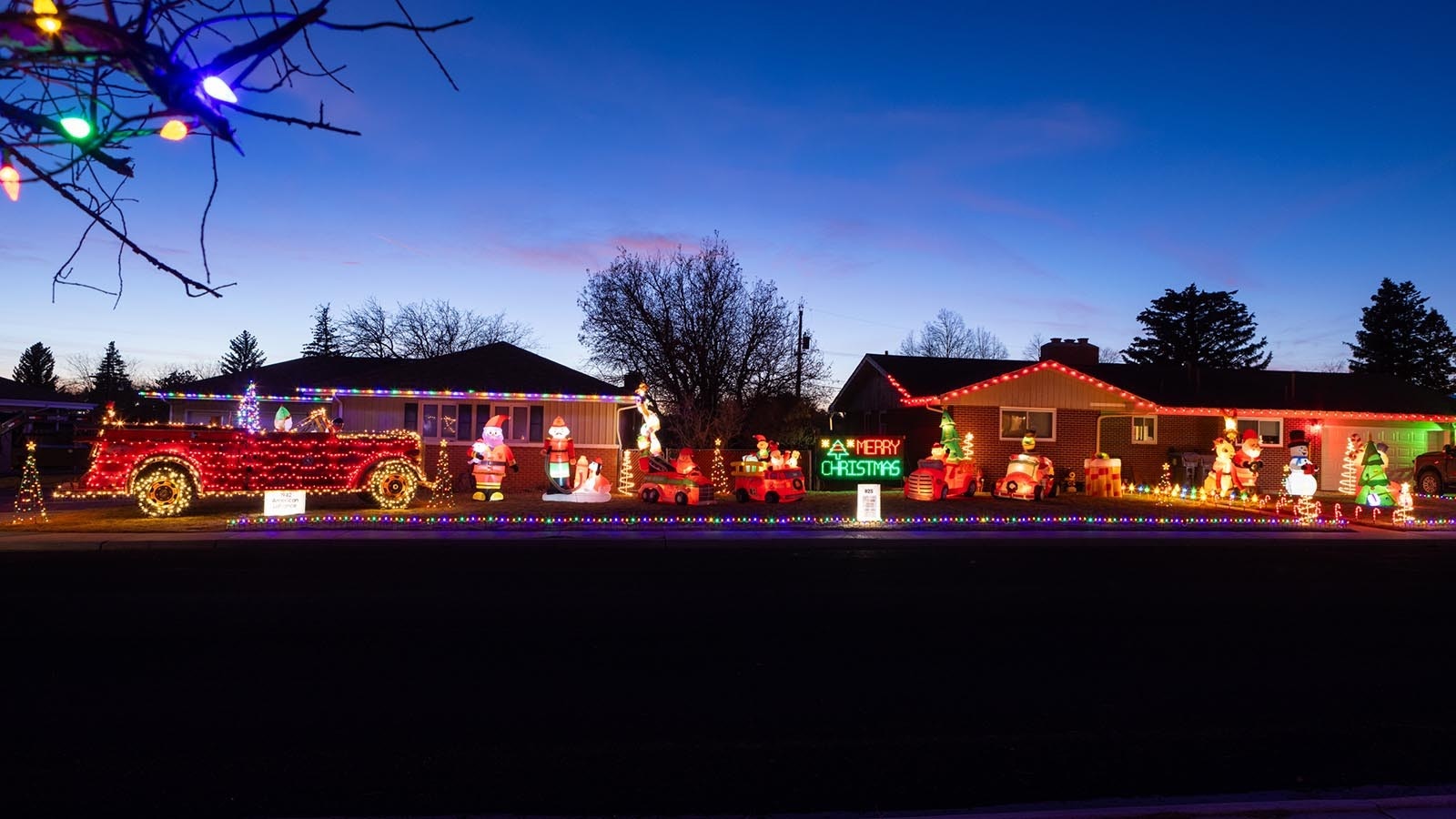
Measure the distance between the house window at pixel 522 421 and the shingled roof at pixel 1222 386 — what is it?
10.8 metres

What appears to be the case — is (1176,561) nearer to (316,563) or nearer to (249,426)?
(316,563)

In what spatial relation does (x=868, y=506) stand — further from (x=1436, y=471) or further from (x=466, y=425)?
(x=1436, y=471)

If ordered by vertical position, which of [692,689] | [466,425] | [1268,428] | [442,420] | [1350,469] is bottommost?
[692,689]

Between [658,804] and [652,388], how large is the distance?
33592 mm

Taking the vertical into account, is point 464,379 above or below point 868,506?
above

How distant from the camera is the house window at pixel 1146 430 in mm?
28234

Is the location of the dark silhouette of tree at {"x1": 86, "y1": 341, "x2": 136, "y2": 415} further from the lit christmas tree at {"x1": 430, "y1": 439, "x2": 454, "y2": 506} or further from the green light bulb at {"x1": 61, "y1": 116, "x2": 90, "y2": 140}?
the green light bulb at {"x1": 61, "y1": 116, "x2": 90, "y2": 140}

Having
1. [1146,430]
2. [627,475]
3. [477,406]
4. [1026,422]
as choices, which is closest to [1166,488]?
[1146,430]

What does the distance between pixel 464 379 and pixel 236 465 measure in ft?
24.4

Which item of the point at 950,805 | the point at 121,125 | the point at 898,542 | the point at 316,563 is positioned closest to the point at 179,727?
the point at 121,125

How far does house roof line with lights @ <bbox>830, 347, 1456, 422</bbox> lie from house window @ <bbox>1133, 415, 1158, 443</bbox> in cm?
54

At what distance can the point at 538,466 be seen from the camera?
2542 cm

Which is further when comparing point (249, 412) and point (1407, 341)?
point (1407, 341)

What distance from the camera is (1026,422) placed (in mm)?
26891
